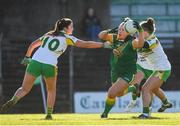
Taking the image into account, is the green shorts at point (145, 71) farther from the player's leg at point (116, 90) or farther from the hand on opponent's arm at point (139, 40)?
the hand on opponent's arm at point (139, 40)

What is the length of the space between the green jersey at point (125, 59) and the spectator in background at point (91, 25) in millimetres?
14171

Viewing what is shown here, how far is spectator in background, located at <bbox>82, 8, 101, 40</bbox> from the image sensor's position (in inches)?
1319

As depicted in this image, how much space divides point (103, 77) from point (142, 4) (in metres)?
5.46

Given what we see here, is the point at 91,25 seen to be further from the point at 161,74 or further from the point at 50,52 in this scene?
the point at 50,52

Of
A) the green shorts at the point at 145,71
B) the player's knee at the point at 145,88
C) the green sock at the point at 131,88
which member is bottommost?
the green sock at the point at 131,88

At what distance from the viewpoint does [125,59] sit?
19.1 metres

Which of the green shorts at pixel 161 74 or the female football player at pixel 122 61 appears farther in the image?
the green shorts at pixel 161 74

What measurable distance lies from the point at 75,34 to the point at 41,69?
645 inches

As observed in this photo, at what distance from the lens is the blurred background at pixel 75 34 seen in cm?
3231

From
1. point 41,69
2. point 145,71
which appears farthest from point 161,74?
point 41,69

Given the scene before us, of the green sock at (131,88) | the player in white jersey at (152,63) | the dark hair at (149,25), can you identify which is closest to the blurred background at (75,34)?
the green sock at (131,88)

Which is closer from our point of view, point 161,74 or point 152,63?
point 161,74

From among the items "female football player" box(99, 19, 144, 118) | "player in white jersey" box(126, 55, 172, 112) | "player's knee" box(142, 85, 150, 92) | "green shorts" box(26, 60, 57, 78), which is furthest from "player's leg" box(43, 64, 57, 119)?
"player in white jersey" box(126, 55, 172, 112)

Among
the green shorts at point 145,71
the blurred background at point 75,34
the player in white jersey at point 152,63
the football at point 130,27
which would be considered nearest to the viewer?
the football at point 130,27
